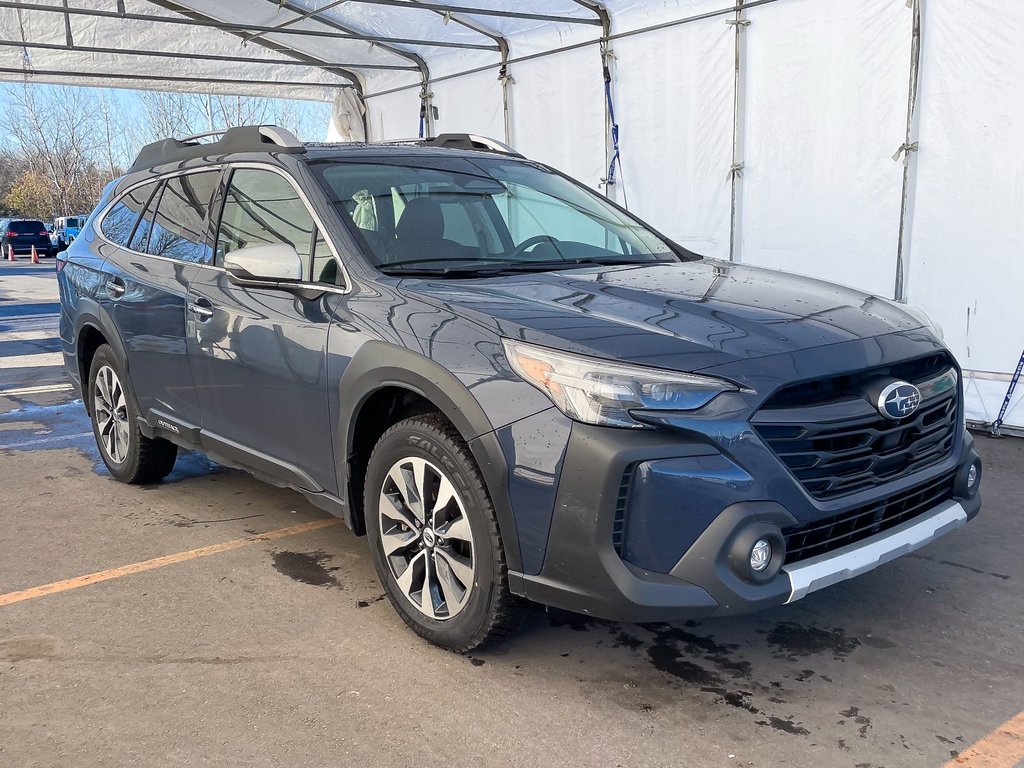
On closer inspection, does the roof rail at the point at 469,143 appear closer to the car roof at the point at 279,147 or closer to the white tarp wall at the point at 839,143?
the car roof at the point at 279,147

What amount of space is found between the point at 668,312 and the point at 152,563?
2576mm

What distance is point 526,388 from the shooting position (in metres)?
2.73

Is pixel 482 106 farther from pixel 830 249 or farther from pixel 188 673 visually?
pixel 188 673

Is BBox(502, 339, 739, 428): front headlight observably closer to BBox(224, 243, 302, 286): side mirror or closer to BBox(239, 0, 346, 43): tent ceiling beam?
BBox(224, 243, 302, 286): side mirror

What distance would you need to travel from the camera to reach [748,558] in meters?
2.58

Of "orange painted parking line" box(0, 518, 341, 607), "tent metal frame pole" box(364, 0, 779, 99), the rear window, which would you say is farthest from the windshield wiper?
the rear window

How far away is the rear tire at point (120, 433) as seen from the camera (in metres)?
5.02

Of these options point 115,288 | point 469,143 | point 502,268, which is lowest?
point 115,288

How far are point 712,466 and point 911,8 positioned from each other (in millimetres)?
5368

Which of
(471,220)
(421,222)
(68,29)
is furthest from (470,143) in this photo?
(68,29)

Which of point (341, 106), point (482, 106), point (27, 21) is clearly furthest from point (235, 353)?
point (341, 106)

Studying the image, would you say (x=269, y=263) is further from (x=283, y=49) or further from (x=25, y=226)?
(x=25, y=226)

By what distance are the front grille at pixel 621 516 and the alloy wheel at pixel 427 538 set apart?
53cm

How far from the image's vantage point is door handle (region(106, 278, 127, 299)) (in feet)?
15.8
